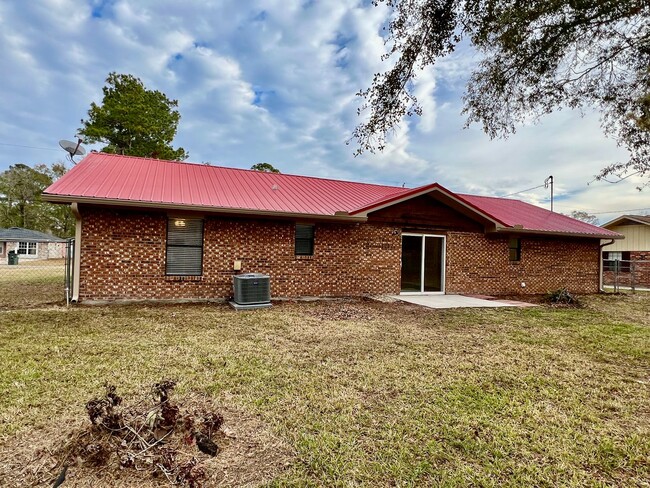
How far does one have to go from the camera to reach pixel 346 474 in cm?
226

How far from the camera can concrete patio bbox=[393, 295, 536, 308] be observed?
30.8 feet

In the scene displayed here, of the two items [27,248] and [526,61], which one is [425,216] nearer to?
[526,61]

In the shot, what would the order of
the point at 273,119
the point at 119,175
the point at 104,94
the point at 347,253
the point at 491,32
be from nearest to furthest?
the point at 491,32, the point at 119,175, the point at 347,253, the point at 273,119, the point at 104,94

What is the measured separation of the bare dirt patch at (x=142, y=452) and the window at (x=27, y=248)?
40480 mm

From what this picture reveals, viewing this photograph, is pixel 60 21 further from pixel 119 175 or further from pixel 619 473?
pixel 619 473

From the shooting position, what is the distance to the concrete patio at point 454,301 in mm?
9383

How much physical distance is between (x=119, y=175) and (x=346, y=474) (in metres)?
10.1

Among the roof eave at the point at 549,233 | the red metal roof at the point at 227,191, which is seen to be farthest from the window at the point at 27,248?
the roof eave at the point at 549,233

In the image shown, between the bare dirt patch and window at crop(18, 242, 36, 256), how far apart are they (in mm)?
40480

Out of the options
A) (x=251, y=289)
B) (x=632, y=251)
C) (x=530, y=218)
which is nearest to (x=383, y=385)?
(x=251, y=289)

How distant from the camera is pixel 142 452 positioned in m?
2.27

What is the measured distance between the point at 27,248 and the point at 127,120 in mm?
17995

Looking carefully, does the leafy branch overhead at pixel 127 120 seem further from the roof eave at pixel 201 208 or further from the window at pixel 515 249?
the window at pixel 515 249

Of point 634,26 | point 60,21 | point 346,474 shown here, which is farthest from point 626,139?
point 60,21
